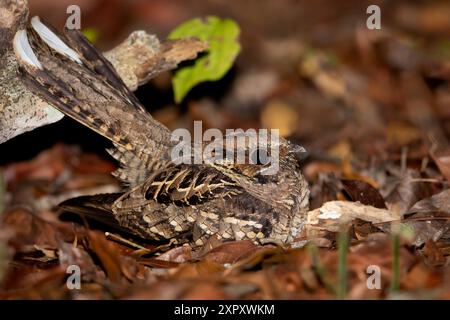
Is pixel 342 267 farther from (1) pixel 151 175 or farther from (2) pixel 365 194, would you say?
(1) pixel 151 175

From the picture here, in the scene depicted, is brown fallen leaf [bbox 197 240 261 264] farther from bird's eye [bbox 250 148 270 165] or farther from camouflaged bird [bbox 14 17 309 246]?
bird's eye [bbox 250 148 270 165]

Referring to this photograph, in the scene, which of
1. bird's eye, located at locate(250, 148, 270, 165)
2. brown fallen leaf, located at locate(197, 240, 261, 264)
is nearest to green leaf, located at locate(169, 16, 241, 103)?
bird's eye, located at locate(250, 148, 270, 165)

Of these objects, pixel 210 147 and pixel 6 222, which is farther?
pixel 6 222

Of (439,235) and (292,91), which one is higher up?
(292,91)

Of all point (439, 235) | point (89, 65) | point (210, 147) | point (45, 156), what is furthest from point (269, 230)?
point (45, 156)

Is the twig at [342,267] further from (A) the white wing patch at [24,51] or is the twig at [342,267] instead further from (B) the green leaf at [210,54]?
(B) the green leaf at [210,54]

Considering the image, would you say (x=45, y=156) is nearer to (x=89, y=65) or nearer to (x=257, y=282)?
(x=89, y=65)

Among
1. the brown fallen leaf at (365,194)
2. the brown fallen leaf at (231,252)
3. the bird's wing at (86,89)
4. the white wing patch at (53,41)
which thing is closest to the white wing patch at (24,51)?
the bird's wing at (86,89)
